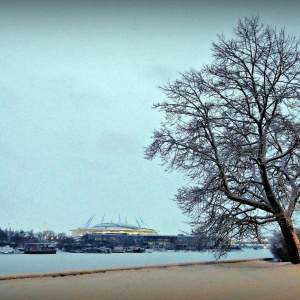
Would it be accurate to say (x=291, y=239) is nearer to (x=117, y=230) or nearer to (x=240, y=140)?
(x=240, y=140)

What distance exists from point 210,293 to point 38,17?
19.5 feet

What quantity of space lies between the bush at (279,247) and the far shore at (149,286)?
668cm

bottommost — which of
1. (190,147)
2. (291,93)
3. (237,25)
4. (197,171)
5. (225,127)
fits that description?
(197,171)

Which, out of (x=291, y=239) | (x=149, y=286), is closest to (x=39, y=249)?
(x=291, y=239)

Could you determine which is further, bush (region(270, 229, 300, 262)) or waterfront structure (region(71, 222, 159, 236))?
waterfront structure (region(71, 222, 159, 236))

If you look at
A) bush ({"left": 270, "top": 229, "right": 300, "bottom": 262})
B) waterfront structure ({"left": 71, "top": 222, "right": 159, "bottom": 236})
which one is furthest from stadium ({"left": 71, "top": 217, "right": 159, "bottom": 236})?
bush ({"left": 270, "top": 229, "right": 300, "bottom": 262})

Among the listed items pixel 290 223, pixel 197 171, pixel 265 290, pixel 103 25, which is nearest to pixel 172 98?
pixel 197 171

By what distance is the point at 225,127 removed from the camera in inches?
531

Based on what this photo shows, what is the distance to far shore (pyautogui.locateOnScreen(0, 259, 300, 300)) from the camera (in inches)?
259

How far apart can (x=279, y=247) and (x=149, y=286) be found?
441 inches

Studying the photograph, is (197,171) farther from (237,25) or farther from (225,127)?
(237,25)

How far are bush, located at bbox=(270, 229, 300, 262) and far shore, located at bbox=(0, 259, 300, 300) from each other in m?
6.68

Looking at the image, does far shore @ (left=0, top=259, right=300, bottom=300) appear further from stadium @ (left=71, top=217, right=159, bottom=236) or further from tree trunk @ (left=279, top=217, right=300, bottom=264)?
stadium @ (left=71, top=217, right=159, bottom=236)

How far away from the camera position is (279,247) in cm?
1662
